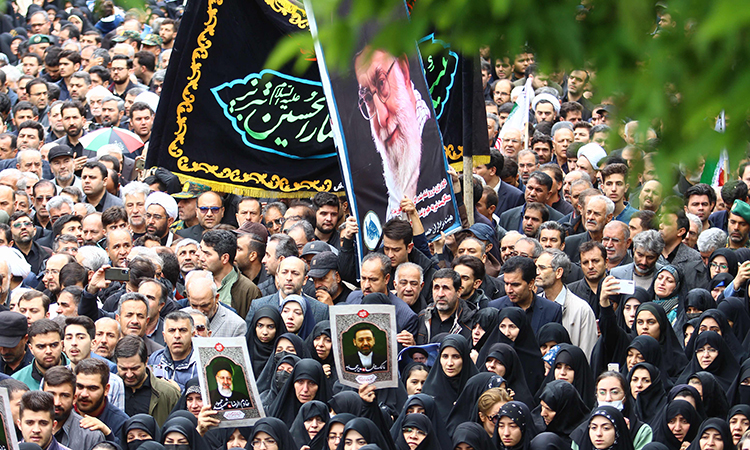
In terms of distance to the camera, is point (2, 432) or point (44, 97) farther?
point (44, 97)

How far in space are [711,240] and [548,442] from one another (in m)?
3.61

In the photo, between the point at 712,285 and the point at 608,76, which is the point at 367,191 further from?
the point at 608,76

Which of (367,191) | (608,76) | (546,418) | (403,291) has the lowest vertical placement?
(546,418)

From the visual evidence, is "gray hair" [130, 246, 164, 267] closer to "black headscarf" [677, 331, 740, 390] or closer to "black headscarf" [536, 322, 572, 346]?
"black headscarf" [536, 322, 572, 346]

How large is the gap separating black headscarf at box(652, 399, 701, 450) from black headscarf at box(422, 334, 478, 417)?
4.48 ft

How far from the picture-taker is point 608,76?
9.06 ft

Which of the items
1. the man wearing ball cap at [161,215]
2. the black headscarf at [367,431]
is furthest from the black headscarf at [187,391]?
the man wearing ball cap at [161,215]

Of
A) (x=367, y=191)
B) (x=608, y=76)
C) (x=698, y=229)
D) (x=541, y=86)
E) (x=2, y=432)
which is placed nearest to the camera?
(x=608, y=76)

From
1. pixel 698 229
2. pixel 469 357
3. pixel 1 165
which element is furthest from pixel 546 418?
pixel 1 165

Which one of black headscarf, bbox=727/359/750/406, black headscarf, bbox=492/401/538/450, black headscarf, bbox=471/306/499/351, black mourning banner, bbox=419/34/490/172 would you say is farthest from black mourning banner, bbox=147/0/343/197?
black headscarf, bbox=727/359/750/406

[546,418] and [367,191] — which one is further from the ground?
[367,191]

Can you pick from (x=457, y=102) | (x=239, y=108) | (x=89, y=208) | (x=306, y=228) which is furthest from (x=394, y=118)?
(x=89, y=208)

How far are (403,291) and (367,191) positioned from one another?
35.1 inches

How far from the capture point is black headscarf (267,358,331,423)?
320 inches
